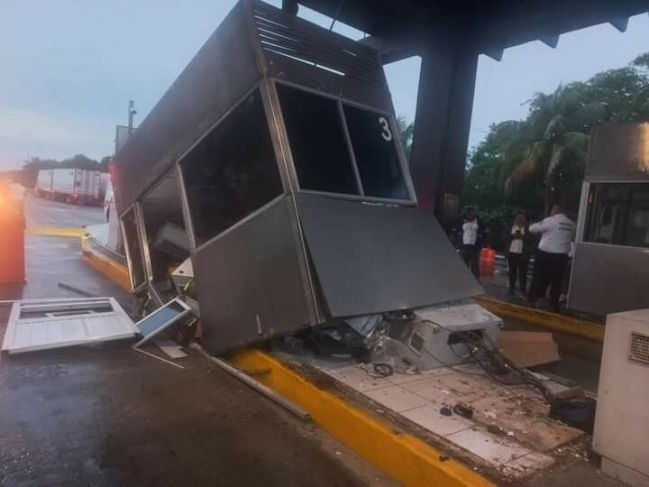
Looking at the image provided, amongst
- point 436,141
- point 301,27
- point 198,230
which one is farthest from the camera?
point 436,141

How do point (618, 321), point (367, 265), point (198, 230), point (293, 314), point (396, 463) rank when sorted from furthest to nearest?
point (198, 230)
point (367, 265)
point (293, 314)
point (396, 463)
point (618, 321)

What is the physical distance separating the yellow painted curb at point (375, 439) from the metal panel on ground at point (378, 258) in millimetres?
710

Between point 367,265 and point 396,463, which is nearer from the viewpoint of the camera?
point 396,463

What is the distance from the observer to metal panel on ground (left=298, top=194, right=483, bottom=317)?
412cm

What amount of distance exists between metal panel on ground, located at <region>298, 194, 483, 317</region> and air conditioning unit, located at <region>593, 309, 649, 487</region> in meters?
1.86

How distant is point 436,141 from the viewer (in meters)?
7.87

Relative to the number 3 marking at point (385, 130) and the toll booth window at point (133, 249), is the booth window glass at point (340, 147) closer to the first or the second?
the number 3 marking at point (385, 130)

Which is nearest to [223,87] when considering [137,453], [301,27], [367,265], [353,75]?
[301,27]

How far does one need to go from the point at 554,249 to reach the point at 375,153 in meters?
4.14

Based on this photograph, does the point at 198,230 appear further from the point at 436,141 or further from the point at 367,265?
the point at 436,141

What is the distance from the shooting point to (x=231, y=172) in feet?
17.1

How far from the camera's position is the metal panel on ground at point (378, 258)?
4.12 meters

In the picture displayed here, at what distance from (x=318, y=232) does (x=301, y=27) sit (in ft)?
8.02

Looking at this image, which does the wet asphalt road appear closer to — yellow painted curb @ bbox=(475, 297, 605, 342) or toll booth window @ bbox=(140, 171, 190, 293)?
toll booth window @ bbox=(140, 171, 190, 293)
